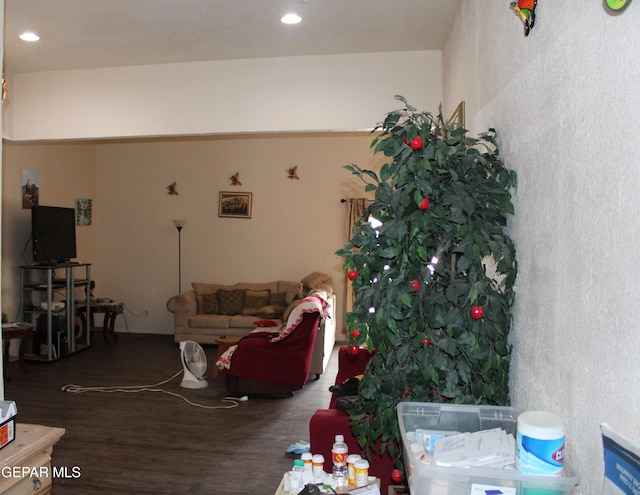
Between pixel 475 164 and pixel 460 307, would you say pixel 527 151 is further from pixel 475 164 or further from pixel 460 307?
pixel 460 307

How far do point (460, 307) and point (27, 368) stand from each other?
567 centimetres

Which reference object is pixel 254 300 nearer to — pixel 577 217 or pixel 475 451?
pixel 475 451

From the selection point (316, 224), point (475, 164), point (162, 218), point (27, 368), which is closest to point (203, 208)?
point (162, 218)

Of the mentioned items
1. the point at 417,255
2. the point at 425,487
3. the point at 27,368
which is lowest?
the point at 27,368

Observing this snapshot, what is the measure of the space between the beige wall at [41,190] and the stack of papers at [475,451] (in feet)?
19.6

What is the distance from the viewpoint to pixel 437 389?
80.2 inches

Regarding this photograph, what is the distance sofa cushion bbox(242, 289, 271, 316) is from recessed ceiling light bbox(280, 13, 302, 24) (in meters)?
4.51

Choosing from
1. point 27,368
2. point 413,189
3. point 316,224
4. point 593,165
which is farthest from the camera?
point 316,224

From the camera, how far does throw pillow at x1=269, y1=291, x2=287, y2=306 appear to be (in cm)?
767

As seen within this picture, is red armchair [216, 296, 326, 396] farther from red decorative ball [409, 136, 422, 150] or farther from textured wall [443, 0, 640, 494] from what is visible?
red decorative ball [409, 136, 422, 150]

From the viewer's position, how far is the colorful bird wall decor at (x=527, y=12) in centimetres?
175

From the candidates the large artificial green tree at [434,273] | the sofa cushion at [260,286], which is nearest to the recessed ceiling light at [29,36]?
the large artificial green tree at [434,273]

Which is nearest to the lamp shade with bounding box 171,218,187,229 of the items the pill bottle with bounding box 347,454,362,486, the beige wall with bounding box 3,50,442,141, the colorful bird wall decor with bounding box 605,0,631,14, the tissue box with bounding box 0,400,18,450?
the beige wall with bounding box 3,50,442,141

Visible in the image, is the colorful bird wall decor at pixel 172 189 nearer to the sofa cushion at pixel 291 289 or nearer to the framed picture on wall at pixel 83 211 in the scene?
the framed picture on wall at pixel 83 211
